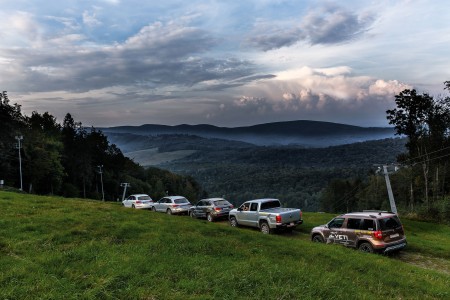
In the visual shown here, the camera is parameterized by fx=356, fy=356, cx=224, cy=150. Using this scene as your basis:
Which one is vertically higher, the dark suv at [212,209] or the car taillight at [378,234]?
the car taillight at [378,234]

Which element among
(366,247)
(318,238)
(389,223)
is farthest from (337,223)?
(389,223)

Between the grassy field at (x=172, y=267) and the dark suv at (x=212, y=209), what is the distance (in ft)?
35.4

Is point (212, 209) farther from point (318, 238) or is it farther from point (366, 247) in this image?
point (366, 247)

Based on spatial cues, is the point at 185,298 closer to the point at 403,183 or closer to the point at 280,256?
the point at 280,256

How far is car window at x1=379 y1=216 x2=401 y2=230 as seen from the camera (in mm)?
14930

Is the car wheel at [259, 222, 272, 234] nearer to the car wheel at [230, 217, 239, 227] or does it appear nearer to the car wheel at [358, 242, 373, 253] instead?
the car wheel at [230, 217, 239, 227]

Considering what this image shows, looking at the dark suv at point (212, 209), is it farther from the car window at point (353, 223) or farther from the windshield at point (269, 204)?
the car window at point (353, 223)

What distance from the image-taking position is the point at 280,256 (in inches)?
455

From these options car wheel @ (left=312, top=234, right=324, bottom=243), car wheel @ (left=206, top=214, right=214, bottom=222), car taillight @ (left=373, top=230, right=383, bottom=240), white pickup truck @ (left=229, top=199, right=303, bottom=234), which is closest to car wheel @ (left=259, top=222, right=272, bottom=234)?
white pickup truck @ (left=229, top=199, right=303, bottom=234)

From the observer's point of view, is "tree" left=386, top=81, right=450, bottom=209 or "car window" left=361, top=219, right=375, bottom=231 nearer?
"car window" left=361, top=219, right=375, bottom=231

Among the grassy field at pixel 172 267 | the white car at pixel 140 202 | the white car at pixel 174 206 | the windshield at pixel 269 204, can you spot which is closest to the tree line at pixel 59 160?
the white car at pixel 140 202

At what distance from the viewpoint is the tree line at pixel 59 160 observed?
63156 mm

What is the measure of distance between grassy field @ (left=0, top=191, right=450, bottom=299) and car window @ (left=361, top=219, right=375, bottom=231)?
2096 mm

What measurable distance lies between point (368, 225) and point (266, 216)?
6.38 meters
